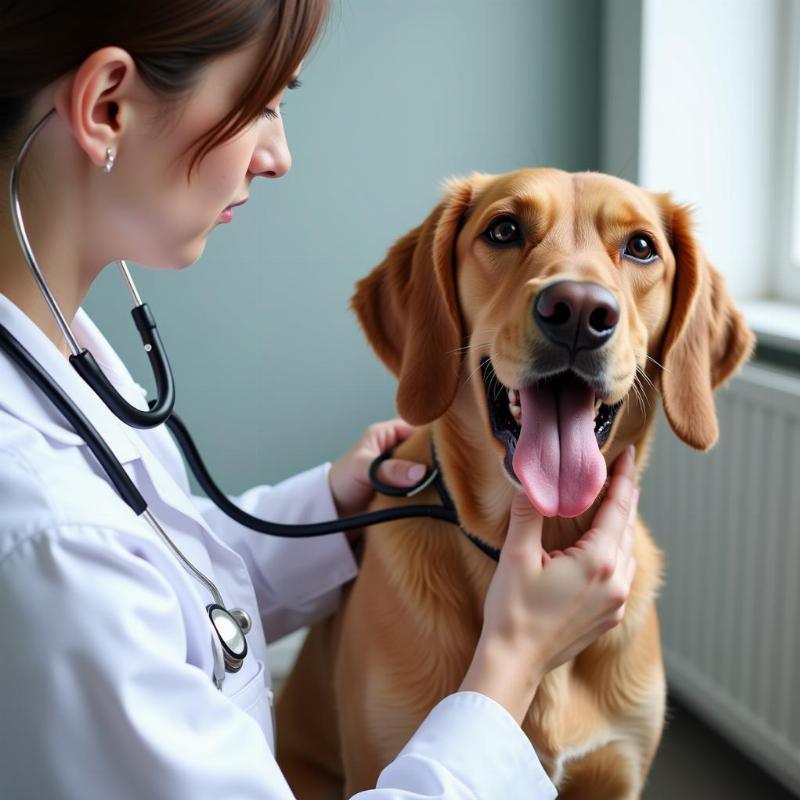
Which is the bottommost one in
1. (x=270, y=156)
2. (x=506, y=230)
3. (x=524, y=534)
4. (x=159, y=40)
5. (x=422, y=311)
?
(x=524, y=534)

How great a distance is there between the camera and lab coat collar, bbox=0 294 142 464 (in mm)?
887

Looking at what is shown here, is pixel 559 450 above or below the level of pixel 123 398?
below

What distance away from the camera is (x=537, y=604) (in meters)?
1.10

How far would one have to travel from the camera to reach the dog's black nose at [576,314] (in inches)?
42.3

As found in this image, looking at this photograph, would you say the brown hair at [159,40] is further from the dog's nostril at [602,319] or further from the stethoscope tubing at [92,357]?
the dog's nostril at [602,319]

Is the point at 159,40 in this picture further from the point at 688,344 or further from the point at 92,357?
the point at 688,344

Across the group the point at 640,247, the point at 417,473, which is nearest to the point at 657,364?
the point at 640,247

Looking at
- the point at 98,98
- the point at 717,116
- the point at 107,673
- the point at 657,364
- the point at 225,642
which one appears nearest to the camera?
the point at 107,673

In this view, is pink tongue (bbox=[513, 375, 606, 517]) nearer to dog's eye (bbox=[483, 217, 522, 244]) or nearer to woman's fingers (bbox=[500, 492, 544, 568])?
woman's fingers (bbox=[500, 492, 544, 568])

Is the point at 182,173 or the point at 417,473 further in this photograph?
the point at 417,473

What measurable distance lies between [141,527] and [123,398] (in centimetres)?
23

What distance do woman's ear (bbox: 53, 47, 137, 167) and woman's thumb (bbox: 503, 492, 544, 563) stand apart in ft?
2.22

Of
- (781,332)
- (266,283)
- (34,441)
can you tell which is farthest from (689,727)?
(34,441)

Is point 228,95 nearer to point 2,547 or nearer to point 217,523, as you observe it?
point 2,547
